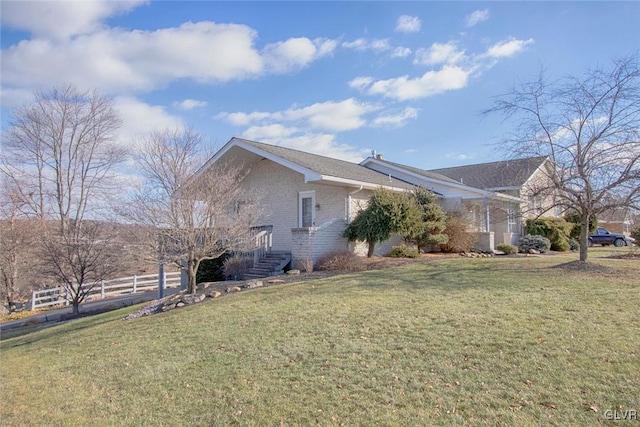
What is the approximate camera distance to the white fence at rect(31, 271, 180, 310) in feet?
61.8

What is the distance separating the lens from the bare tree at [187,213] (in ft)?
33.6

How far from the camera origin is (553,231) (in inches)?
811

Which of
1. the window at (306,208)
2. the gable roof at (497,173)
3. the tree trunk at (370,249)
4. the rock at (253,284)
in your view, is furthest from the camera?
the window at (306,208)

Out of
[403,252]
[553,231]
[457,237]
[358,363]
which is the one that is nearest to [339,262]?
[403,252]

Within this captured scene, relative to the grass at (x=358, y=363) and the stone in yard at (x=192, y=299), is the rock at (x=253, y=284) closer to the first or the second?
the stone in yard at (x=192, y=299)

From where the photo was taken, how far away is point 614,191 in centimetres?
1016

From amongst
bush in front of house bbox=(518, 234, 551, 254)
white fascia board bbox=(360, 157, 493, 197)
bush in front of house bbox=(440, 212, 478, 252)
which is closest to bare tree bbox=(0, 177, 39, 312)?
white fascia board bbox=(360, 157, 493, 197)

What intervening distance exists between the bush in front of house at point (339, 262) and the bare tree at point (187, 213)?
112 inches

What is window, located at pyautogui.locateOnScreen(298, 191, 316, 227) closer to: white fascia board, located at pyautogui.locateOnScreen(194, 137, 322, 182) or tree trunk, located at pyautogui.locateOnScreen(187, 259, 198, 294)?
white fascia board, located at pyautogui.locateOnScreen(194, 137, 322, 182)

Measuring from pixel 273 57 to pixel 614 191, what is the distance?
38.4 feet

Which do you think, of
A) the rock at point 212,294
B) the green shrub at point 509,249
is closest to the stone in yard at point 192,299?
the rock at point 212,294

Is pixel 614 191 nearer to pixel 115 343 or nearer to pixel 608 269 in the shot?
pixel 608 269


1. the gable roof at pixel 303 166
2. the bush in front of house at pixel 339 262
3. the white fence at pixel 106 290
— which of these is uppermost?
the gable roof at pixel 303 166

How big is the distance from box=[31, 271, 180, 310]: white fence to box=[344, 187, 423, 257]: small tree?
11.1 m
